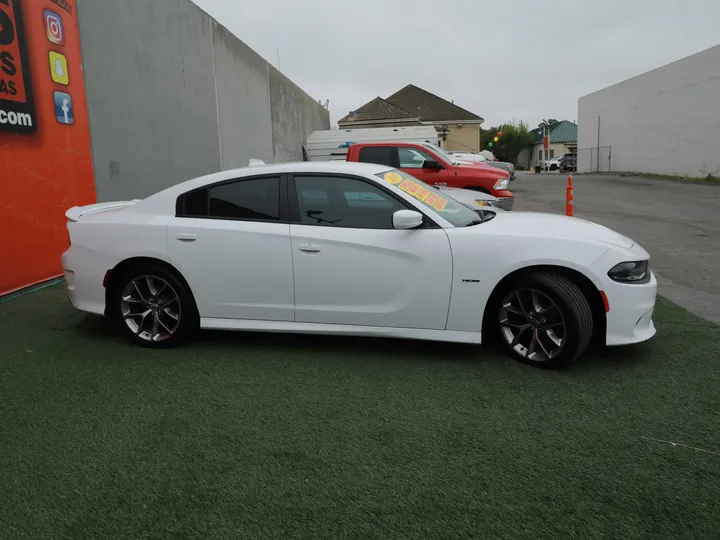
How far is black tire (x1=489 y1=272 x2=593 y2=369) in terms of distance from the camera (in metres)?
3.66

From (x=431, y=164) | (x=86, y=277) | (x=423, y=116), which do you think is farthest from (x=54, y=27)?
(x=423, y=116)

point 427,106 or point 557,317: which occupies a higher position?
point 427,106

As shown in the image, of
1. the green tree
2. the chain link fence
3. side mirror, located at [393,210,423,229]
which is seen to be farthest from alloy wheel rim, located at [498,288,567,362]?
the green tree

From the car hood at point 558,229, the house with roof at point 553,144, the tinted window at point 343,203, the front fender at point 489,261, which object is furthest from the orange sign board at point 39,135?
the house with roof at point 553,144

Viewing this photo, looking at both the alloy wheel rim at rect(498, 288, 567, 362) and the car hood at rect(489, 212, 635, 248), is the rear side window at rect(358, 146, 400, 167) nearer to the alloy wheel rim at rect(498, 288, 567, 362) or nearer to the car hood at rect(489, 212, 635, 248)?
the car hood at rect(489, 212, 635, 248)

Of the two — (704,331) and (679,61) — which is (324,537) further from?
(679,61)

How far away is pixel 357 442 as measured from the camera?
9.54 ft

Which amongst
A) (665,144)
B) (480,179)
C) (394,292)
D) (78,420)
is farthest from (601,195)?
(78,420)

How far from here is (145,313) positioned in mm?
4371

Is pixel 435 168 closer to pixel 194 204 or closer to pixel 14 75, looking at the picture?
pixel 194 204

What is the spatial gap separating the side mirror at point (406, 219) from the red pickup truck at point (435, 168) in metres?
5.83

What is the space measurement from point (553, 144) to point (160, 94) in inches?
2766

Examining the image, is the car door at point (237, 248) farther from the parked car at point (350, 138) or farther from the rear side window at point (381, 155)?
the parked car at point (350, 138)

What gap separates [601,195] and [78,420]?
17563 millimetres
